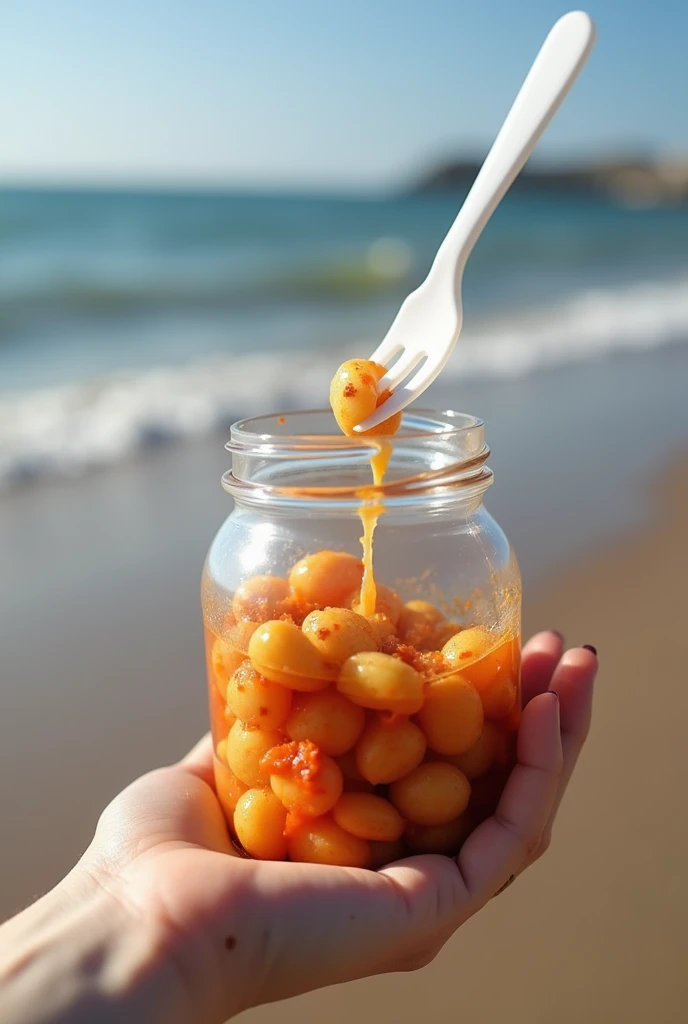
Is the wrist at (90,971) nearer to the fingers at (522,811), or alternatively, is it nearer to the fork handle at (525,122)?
the fingers at (522,811)

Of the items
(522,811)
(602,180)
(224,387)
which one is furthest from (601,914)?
(602,180)

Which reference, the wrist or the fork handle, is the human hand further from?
the fork handle

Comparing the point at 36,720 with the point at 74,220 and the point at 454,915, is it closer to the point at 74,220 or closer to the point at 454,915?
the point at 454,915

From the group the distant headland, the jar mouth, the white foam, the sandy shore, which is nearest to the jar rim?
the jar mouth

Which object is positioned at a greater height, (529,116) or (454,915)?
(529,116)

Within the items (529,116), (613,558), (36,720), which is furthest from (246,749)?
(613,558)

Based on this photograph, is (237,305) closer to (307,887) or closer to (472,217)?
(472,217)
